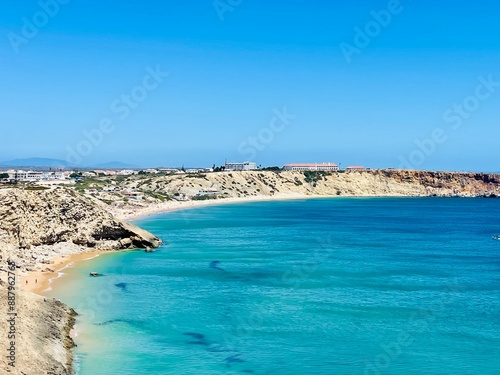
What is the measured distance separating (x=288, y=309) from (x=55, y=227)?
28993mm

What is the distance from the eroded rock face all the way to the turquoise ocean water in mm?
3568

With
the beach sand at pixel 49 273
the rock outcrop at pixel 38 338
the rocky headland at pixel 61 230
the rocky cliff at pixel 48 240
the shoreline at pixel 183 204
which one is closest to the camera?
the rock outcrop at pixel 38 338

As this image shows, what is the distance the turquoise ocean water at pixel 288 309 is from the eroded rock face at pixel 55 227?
3568 mm

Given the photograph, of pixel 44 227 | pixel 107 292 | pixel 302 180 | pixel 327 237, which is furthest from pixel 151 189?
pixel 107 292

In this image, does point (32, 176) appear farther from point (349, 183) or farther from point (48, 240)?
point (48, 240)

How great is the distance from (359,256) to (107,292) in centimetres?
2712

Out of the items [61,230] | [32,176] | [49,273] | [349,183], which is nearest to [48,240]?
[61,230]

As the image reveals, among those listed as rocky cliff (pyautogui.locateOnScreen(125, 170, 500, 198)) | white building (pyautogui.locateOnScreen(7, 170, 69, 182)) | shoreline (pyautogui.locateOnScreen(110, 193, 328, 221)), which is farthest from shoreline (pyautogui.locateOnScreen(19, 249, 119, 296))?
rocky cliff (pyautogui.locateOnScreen(125, 170, 500, 198))

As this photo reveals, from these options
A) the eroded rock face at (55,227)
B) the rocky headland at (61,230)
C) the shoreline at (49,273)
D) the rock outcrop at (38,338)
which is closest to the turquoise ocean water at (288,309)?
the rock outcrop at (38,338)

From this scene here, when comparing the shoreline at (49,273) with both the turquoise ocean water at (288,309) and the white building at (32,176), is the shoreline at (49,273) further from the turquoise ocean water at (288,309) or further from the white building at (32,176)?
the white building at (32,176)

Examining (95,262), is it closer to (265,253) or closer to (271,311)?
(265,253)

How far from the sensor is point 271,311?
31000 millimetres

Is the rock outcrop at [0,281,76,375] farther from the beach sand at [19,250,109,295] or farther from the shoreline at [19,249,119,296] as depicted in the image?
the beach sand at [19,250,109,295]

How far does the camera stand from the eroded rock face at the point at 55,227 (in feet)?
149
